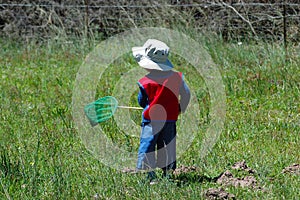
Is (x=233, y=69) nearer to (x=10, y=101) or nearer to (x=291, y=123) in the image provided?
(x=291, y=123)

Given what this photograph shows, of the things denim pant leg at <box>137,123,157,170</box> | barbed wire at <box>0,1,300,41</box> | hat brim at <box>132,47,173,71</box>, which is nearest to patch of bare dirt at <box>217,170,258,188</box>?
denim pant leg at <box>137,123,157,170</box>

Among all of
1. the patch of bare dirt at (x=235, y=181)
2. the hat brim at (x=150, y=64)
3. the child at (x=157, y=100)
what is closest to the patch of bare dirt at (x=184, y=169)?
the child at (x=157, y=100)

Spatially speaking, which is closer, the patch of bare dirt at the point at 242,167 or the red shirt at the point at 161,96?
the red shirt at the point at 161,96

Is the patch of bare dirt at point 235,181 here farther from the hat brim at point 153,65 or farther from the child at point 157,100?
the hat brim at point 153,65

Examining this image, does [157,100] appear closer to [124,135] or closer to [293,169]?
[293,169]

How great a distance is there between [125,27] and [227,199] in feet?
25.6

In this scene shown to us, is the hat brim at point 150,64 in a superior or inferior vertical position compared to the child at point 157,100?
superior

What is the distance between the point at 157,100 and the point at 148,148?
0.40 meters

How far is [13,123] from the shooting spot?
7020 mm

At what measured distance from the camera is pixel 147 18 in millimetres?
11523

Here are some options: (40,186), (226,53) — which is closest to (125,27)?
(226,53)

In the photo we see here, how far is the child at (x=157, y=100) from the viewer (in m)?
5.06

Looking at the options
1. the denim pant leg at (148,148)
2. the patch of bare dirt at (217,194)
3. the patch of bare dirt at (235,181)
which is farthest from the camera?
the denim pant leg at (148,148)

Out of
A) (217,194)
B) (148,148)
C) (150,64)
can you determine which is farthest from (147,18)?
(217,194)
